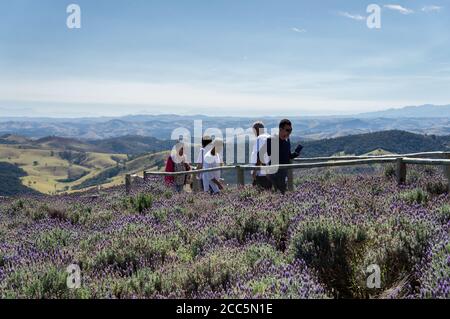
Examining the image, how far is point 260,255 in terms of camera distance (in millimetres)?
3814

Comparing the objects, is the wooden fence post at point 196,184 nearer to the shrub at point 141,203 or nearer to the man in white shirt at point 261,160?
the man in white shirt at point 261,160

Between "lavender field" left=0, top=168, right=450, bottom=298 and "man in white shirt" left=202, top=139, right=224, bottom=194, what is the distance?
4.53 m

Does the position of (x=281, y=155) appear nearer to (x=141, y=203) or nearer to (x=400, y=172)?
(x=400, y=172)

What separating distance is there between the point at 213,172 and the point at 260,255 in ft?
22.0

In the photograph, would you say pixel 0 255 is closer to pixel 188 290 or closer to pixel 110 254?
pixel 110 254

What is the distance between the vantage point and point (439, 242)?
3367mm

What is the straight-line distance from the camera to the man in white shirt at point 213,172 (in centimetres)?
1050

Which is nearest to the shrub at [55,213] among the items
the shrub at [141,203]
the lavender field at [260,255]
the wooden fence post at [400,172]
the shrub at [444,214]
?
the shrub at [141,203]

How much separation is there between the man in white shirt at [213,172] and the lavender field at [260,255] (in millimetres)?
4528

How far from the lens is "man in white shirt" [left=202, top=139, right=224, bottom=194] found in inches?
413

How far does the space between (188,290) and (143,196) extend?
5.27 metres

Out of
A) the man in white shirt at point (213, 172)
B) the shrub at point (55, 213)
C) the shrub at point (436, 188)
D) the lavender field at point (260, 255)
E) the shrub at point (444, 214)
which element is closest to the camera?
the lavender field at point (260, 255)

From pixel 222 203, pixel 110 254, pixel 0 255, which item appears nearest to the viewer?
pixel 110 254

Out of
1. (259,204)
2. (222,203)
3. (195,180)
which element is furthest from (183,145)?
(259,204)
